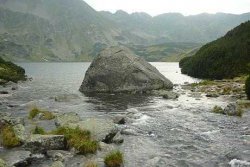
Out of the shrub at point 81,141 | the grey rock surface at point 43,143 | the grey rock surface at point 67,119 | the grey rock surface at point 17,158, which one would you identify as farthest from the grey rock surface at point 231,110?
the grey rock surface at point 17,158

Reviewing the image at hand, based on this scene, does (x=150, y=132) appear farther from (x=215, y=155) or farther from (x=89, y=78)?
(x=89, y=78)

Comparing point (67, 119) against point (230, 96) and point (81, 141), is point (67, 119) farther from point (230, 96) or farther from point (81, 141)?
point (230, 96)

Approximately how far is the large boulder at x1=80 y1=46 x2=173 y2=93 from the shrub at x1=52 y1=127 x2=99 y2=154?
123 ft

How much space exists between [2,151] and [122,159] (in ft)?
26.4

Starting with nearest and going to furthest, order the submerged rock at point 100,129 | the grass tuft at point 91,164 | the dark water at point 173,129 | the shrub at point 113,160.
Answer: the grass tuft at point 91,164 → the shrub at point 113,160 → the dark water at point 173,129 → the submerged rock at point 100,129

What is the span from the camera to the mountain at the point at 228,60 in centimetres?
8325

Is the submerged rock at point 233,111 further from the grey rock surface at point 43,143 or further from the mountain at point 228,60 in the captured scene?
the mountain at point 228,60

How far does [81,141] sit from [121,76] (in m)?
40.8

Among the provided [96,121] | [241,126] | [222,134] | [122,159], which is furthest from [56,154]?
[241,126]

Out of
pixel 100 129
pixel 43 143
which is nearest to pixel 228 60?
pixel 100 129

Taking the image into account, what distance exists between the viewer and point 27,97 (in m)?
56.2

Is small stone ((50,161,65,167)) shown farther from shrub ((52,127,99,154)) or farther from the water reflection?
the water reflection

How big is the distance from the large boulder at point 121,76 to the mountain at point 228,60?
24937 millimetres

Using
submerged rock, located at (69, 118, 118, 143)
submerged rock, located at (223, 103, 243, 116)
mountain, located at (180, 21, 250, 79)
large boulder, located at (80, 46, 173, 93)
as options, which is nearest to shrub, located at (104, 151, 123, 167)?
submerged rock, located at (69, 118, 118, 143)
